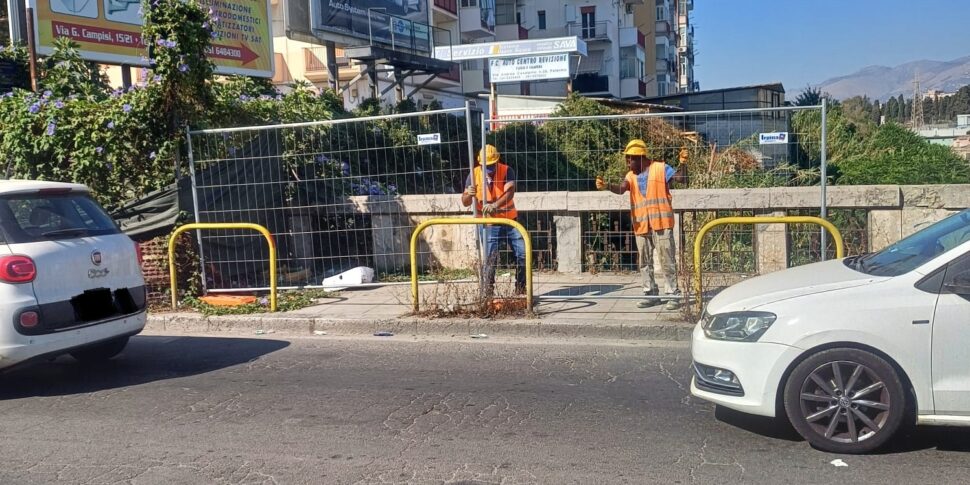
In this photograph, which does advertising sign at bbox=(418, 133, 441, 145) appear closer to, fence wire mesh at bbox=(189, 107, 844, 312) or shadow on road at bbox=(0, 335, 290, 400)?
fence wire mesh at bbox=(189, 107, 844, 312)

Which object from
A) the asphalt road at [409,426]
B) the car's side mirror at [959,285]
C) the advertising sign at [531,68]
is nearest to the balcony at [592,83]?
the advertising sign at [531,68]

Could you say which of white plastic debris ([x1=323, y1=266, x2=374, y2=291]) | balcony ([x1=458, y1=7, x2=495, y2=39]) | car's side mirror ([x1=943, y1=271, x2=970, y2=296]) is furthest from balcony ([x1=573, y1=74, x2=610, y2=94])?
car's side mirror ([x1=943, y1=271, x2=970, y2=296])

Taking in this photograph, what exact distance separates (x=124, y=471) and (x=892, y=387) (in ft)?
14.4

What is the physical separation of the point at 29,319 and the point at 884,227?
28.2 ft

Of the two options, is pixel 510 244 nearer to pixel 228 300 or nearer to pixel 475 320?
pixel 475 320

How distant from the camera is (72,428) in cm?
568

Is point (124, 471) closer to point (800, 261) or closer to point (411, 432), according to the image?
point (411, 432)

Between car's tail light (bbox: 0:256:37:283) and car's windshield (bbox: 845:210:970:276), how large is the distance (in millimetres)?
5893

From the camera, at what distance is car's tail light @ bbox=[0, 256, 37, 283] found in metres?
6.13

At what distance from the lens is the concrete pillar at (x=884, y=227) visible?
9375 mm

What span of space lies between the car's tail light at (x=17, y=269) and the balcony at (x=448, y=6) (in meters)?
31.9

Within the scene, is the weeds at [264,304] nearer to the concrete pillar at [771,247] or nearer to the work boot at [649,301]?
the work boot at [649,301]

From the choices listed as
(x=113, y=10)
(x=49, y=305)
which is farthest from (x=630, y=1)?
(x=49, y=305)

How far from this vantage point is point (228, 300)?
9742 millimetres
